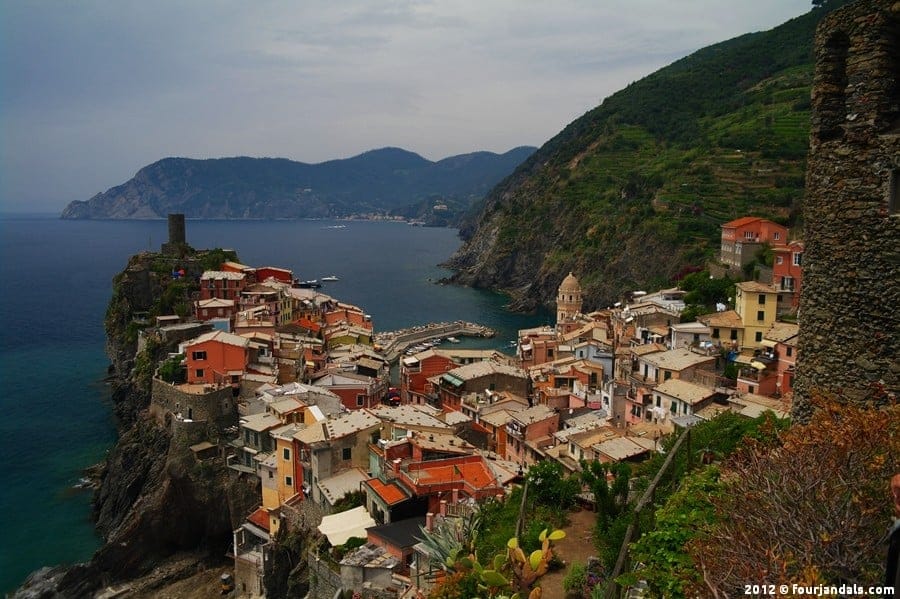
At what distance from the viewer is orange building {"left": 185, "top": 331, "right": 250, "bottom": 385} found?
33.4 m

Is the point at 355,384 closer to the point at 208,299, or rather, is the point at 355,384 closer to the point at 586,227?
the point at 208,299

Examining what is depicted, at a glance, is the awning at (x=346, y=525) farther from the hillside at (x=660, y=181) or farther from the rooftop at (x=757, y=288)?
the hillside at (x=660, y=181)

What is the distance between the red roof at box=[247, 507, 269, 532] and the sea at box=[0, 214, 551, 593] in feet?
28.6

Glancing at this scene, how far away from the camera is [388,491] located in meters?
19.8

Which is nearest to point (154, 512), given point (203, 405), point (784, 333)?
point (203, 405)

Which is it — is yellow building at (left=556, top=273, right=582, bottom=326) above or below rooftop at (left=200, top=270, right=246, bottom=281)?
below

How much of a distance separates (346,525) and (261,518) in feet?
23.2

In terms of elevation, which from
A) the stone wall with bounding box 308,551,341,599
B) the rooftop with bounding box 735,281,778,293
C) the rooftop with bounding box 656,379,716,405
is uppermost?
the rooftop with bounding box 735,281,778,293

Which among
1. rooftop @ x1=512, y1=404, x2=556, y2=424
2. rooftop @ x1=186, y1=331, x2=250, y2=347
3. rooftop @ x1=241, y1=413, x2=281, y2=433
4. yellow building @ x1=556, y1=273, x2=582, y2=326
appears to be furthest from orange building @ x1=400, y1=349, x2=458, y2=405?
yellow building @ x1=556, y1=273, x2=582, y2=326

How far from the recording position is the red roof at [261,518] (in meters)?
→ 24.7

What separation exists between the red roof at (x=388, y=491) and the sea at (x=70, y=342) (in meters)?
15.9

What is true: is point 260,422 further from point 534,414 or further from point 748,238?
point 748,238

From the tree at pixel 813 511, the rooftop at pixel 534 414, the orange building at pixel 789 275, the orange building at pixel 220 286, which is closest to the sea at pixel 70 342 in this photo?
the orange building at pixel 220 286

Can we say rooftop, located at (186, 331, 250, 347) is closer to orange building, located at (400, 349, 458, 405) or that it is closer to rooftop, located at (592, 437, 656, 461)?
orange building, located at (400, 349, 458, 405)
